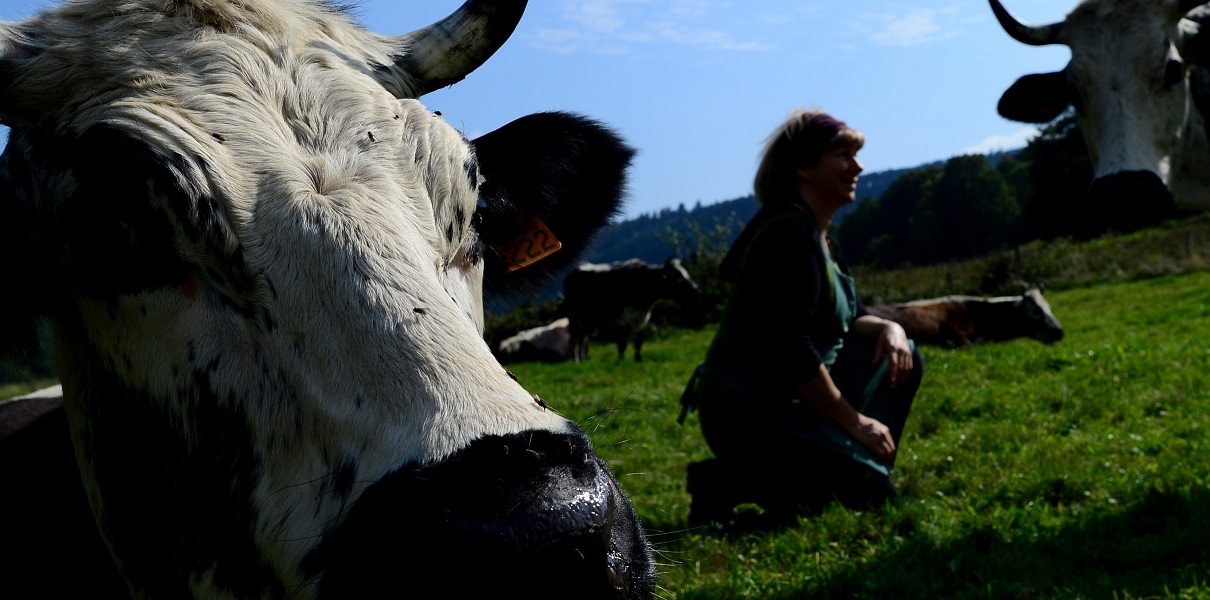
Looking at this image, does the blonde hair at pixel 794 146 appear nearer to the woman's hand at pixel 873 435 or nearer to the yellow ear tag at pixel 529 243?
the woman's hand at pixel 873 435

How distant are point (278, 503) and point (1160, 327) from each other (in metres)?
12.6

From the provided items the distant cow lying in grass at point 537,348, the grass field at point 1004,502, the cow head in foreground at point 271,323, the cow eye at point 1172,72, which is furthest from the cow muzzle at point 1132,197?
the distant cow lying in grass at point 537,348

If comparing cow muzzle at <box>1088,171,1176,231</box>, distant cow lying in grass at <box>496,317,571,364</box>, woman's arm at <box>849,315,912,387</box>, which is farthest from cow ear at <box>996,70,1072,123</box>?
distant cow lying in grass at <box>496,317,571,364</box>

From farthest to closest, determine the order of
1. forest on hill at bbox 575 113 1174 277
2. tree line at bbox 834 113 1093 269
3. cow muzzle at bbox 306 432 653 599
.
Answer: tree line at bbox 834 113 1093 269 < forest on hill at bbox 575 113 1174 277 < cow muzzle at bbox 306 432 653 599

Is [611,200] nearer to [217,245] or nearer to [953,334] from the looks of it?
[217,245]

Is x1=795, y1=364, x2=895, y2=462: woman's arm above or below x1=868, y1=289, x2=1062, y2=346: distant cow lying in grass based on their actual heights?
above

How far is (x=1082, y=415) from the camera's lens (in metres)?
6.51

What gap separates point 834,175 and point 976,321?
34.6 feet

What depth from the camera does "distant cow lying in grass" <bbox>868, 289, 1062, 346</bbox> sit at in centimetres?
1338

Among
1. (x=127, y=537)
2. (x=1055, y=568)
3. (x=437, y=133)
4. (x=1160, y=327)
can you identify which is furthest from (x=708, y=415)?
(x=1160, y=327)

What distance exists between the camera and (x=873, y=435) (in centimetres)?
455

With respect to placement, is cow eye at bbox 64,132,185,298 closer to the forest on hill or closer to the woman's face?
the woman's face

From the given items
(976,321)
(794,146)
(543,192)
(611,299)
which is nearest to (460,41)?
(543,192)

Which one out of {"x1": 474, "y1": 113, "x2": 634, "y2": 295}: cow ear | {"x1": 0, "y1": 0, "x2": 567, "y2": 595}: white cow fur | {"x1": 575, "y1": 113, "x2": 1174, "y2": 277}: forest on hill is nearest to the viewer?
{"x1": 0, "y1": 0, "x2": 567, "y2": 595}: white cow fur
